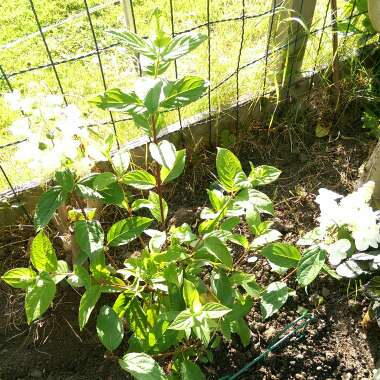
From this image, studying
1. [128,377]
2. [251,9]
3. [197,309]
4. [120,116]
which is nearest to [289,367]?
[128,377]

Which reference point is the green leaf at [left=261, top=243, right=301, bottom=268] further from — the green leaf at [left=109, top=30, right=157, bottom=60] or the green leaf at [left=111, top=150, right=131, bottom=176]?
the green leaf at [left=109, top=30, right=157, bottom=60]

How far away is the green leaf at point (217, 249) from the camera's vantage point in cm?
133

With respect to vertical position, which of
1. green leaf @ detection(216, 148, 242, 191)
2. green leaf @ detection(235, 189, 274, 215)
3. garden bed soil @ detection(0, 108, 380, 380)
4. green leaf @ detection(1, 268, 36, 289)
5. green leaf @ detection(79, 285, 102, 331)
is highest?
green leaf @ detection(216, 148, 242, 191)

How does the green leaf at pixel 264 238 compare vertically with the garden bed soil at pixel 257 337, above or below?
above

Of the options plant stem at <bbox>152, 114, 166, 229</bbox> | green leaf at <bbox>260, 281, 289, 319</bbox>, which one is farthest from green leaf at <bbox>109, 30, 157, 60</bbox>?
green leaf at <bbox>260, 281, 289, 319</bbox>

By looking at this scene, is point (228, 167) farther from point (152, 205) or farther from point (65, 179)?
point (65, 179)

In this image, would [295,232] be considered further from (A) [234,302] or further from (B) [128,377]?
(B) [128,377]

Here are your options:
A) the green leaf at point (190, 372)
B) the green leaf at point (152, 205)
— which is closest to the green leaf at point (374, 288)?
the green leaf at point (190, 372)

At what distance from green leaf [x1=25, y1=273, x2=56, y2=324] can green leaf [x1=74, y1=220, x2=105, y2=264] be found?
117 mm

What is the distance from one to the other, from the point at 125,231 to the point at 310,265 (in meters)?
0.50

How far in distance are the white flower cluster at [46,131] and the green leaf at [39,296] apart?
0.90 ft

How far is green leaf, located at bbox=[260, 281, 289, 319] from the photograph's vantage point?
147 centimetres

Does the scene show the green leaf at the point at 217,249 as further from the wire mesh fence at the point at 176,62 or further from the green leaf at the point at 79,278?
the wire mesh fence at the point at 176,62

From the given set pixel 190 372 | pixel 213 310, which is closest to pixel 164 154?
pixel 213 310
